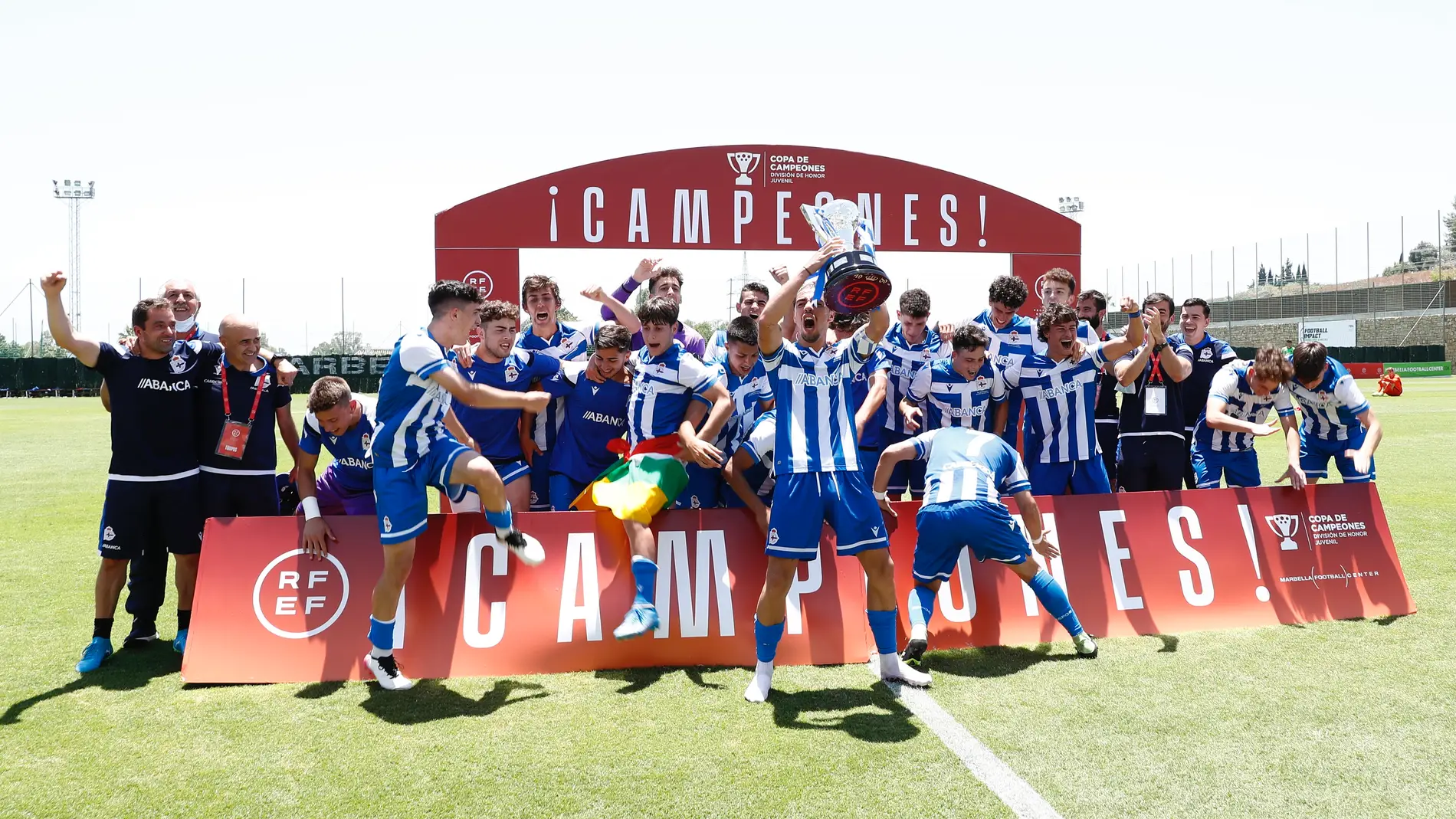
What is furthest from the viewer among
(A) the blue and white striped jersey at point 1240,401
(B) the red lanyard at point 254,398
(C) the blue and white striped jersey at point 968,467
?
(A) the blue and white striped jersey at point 1240,401

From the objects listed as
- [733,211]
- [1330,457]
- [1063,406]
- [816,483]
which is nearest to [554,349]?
[816,483]

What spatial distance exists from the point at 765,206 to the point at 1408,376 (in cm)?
4709

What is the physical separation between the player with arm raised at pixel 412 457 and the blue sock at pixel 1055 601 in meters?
2.90

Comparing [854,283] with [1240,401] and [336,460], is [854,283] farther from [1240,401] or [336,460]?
[1240,401]

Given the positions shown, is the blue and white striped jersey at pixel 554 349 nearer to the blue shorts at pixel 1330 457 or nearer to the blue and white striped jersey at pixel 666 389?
the blue and white striped jersey at pixel 666 389

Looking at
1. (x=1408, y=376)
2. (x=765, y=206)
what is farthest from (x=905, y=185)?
(x=1408, y=376)

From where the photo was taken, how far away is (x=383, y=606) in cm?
477

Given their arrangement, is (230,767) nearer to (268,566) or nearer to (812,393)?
(268,566)

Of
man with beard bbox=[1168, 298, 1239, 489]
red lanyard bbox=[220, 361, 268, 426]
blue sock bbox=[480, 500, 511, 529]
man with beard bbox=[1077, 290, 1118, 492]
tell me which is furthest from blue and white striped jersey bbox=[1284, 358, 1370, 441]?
red lanyard bbox=[220, 361, 268, 426]

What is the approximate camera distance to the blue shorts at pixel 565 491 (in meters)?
6.19

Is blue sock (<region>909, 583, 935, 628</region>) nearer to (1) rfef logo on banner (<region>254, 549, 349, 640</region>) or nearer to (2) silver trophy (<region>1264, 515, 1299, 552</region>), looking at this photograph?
(2) silver trophy (<region>1264, 515, 1299, 552</region>)

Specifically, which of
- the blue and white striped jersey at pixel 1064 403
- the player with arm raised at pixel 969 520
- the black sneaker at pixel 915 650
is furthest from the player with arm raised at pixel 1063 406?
the black sneaker at pixel 915 650

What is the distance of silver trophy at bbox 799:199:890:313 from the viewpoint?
13.9ft

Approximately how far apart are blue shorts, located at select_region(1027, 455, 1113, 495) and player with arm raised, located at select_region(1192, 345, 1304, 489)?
91 centimetres
